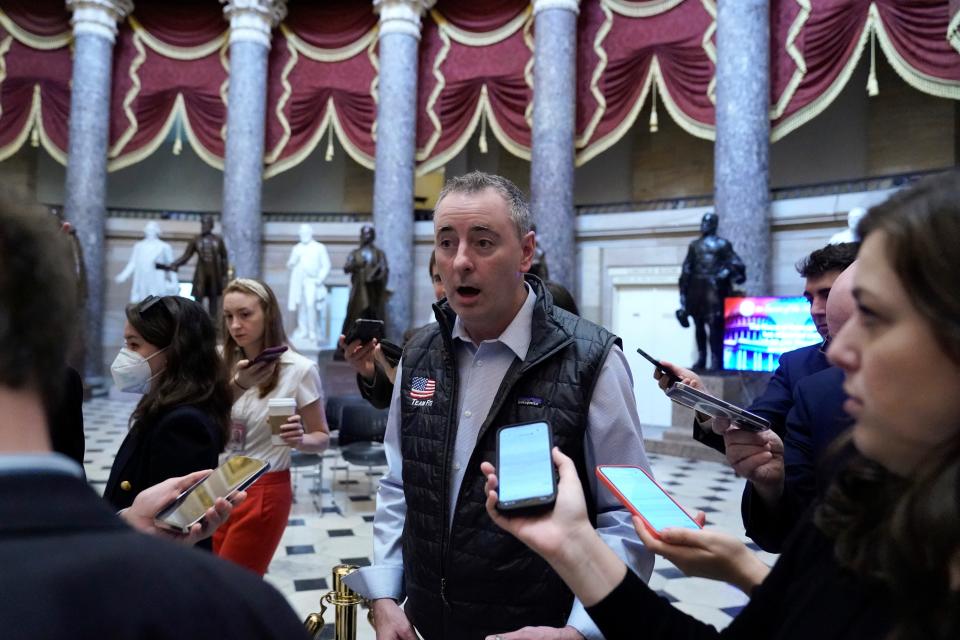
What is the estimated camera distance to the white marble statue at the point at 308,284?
13609 mm

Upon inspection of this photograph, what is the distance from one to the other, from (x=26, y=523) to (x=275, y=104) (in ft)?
51.2

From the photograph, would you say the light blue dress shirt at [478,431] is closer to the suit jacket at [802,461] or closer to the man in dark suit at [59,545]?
the suit jacket at [802,461]

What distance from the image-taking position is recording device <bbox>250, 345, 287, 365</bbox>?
112 inches

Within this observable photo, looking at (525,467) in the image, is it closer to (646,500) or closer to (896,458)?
(646,500)

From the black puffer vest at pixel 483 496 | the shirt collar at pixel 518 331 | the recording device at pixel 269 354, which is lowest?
the black puffer vest at pixel 483 496

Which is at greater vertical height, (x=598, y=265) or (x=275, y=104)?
(x=275, y=104)

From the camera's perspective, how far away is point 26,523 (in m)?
0.60

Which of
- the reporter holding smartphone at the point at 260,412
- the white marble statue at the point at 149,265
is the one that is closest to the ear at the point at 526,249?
the reporter holding smartphone at the point at 260,412

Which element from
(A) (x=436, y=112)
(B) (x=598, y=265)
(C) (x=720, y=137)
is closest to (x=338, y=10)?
(A) (x=436, y=112)

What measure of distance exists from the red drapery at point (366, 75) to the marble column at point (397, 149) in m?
0.53

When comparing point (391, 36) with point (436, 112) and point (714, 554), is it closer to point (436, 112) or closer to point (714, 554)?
point (436, 112)

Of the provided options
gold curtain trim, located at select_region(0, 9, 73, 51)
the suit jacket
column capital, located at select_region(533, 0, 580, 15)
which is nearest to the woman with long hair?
the suit jacket

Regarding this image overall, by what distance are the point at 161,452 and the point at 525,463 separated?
4.43 feet

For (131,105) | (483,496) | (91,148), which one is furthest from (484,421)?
(131,105)
